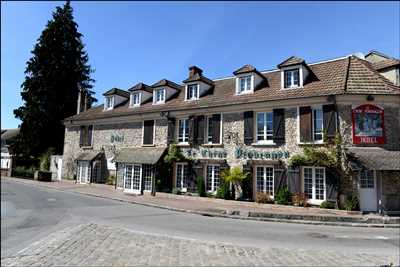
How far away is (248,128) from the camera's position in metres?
18.5

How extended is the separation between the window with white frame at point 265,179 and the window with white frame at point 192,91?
300 inches

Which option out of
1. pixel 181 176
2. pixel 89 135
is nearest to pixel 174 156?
pixel 181 176

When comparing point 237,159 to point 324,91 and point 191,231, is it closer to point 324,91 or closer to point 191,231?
Answer: point 324,91

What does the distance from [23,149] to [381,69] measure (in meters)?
32.7

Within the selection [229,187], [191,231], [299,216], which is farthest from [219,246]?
[229,187]

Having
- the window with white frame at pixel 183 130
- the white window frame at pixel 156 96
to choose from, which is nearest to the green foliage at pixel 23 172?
the white window frame at pixel 156 96

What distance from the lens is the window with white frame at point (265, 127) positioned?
18109 mm

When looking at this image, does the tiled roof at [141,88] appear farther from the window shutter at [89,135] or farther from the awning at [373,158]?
the awning at [373,158]

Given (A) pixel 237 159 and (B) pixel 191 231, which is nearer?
(B) pixel 191 231

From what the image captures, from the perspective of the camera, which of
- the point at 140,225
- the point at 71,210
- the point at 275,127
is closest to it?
the point at 140,225

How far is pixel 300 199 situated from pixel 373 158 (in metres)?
4.08

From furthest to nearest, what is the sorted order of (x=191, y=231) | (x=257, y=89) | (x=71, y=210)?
(x=257, y=89)
(x=71, y=210)
(x=191, y=231)

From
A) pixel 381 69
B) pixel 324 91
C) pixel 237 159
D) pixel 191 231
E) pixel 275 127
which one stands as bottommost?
pixel 191 231

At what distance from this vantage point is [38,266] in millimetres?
5723
